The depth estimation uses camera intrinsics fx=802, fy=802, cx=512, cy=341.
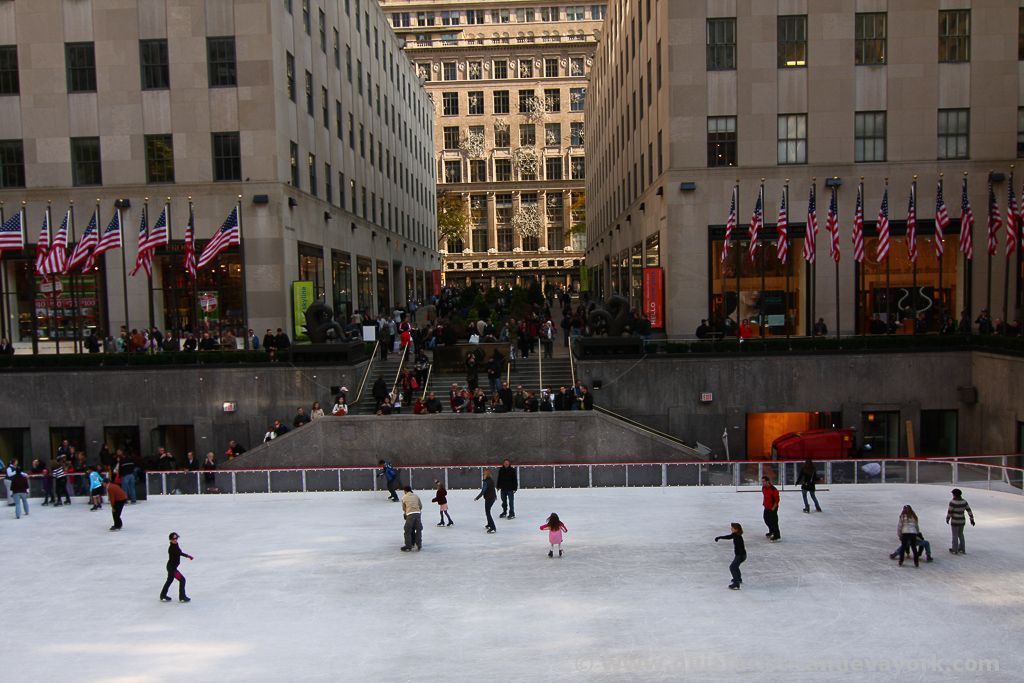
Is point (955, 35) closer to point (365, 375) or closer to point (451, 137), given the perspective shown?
point (365, 375)

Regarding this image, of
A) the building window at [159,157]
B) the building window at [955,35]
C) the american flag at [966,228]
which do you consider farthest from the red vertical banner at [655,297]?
the building window at [159,157]

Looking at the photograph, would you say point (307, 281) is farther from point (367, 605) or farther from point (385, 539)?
point (367, 605)

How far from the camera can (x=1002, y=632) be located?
1230 cm

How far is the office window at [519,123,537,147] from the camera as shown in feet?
338

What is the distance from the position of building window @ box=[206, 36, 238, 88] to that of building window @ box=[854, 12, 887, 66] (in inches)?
976

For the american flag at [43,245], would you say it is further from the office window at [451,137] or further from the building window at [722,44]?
the office window at [451,137]

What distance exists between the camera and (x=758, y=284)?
3284 cm

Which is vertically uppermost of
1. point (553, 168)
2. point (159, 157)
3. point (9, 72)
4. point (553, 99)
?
point (553, 99)

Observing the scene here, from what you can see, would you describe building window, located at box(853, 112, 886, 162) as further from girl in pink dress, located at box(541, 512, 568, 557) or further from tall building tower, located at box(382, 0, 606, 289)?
tall building tower, located at box(382, 0, 606, 289)

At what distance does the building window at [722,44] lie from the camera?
3192 centimetres

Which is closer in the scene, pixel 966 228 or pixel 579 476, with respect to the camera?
pixel 579 476

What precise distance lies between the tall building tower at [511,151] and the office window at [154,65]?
6940 centimetres

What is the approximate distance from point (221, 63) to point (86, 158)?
673cm

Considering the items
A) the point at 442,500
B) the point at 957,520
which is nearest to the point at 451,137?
the point at 442,500
